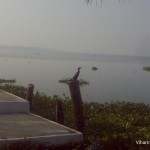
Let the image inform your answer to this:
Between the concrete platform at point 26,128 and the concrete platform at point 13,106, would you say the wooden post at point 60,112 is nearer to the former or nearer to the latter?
the concrete platform at point 26,128

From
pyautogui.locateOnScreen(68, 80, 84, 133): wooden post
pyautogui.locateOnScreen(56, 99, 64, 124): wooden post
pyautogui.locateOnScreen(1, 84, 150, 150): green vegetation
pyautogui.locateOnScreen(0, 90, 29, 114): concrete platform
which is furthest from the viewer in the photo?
pyautogui.locateOnScreen(0, 90, 29, 114): concrete platform

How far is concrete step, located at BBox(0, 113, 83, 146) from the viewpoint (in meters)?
A: 11.5

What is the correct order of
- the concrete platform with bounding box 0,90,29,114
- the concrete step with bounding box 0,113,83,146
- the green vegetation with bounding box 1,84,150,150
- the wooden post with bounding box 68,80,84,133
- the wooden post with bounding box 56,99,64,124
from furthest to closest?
the concrete platform with bounding box 0,90,29,114 < the wooden post with bounding box 56,99,64,124 < the wooden post with bounding box 68,80,84,133 < the green vegetation with bounding box 1,84,150,150 < the concrete step with bounding box 0,113,83,146

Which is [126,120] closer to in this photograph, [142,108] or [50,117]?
[50,117]

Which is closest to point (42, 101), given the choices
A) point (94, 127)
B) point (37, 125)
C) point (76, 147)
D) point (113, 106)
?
point (113, 106)

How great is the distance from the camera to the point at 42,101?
878 inches

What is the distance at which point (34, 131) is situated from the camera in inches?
493

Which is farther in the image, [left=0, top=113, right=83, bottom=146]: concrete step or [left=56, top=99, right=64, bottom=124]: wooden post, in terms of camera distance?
[left=56, top=99, right=64, bottom=124]: wooden post

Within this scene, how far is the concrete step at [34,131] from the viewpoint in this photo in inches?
451

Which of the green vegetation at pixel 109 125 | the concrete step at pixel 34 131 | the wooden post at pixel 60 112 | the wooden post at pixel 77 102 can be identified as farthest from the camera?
the wooden post at pixel 60 112

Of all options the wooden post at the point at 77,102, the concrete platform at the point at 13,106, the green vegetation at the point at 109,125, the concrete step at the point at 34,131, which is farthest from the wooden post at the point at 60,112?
the concrete platform at the point at 13,106

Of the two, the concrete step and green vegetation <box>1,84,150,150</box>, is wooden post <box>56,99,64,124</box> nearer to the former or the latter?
the concrete step

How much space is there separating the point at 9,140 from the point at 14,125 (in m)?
2.53

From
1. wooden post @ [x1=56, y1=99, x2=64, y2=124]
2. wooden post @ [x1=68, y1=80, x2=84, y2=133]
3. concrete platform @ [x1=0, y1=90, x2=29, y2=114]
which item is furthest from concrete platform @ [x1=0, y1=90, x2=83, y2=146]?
wooden post @ [x1=68, y1=80, x2=84, y2=133]
